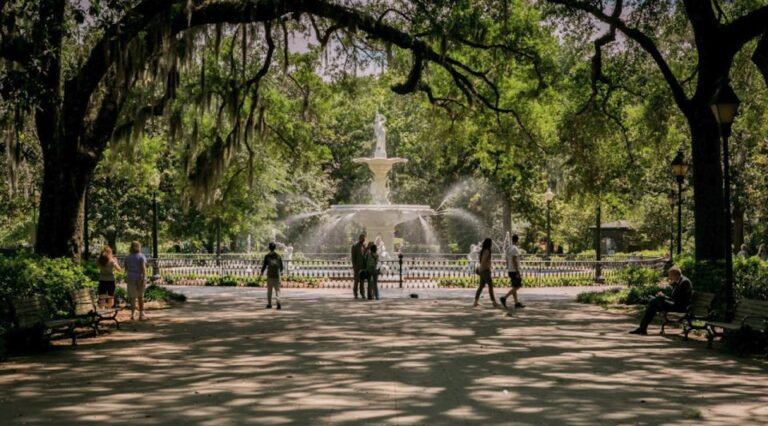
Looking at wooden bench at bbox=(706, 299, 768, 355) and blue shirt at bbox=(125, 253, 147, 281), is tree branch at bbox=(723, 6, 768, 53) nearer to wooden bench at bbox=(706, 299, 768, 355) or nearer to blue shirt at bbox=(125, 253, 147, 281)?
wooden bench at bbox=(706, 299, 768, 355)

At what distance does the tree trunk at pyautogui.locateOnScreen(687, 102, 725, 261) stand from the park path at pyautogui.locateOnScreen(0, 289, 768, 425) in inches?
137

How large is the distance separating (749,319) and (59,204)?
14.1 meters

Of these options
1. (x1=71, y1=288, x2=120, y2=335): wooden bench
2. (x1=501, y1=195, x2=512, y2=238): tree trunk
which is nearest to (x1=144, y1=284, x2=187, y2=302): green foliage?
(x1=71, y1=288, x2=120, y2=335): wooden bench

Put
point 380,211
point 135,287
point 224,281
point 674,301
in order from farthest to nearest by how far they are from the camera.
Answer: point 380,211
point 224,281
point 135,287
point 674,301

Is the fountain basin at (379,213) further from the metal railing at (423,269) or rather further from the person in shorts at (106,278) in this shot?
the person in shorts at (106,278)

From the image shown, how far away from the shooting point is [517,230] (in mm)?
65562

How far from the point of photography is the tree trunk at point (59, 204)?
56.9 ft

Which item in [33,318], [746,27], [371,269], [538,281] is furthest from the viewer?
[538,281]

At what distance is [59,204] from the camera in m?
17.4

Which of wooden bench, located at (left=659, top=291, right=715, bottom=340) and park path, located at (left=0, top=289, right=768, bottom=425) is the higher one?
wooden bench, located at (left=659, top=291, right=715, bottom=340)

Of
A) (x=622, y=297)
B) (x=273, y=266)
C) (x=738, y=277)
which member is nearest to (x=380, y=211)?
(x=622, y=297)

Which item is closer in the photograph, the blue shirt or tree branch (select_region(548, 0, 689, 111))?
the blue shirt

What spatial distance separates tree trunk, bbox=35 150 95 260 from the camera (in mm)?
17328

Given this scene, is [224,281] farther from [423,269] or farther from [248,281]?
[423,269]
